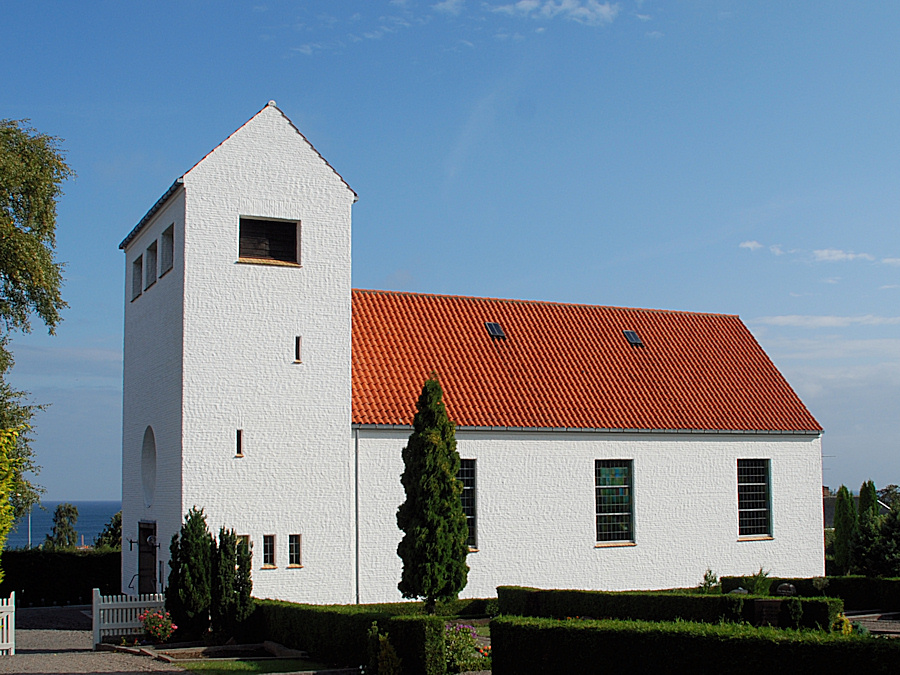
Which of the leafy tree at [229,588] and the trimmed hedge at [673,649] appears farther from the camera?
the leafy tree at [229,588]

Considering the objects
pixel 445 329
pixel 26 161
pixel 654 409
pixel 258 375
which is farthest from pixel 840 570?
pixel 26 161

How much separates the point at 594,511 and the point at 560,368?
4.41 m

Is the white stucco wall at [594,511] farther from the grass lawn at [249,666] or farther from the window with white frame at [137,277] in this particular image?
the window with white frame at [137,277]

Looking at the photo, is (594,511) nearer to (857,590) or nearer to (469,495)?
(469,495)

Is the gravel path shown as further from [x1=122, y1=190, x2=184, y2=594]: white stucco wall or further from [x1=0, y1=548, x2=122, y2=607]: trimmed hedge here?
[x1=122, y1=190, x2=184, y2=594]: white stucco wall

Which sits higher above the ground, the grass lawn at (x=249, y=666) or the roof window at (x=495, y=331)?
the roof window at (x=495, y=331)

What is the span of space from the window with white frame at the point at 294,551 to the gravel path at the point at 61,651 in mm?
4604

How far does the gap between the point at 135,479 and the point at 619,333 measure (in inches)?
606

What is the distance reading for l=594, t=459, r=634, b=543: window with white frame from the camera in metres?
26.7

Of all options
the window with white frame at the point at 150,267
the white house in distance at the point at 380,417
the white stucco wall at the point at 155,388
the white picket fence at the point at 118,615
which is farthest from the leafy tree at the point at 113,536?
the white picket fence at the point at 118,615

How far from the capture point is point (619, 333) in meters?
31.0

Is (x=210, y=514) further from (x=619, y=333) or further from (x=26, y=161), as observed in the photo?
(x=619, y=333)

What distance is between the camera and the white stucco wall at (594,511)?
23828 millimetres

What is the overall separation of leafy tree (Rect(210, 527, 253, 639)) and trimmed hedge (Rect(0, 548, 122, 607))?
11634mm
